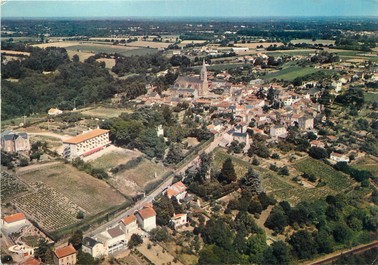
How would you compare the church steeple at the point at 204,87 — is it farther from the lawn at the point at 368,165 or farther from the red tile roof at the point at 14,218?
the red tile roof at the point at 14,218

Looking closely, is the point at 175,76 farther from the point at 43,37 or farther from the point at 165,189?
the point at 165,189

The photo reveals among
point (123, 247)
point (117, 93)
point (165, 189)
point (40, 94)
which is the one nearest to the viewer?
point (123, 247)

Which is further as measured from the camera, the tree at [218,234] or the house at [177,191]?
the house at [177,191]

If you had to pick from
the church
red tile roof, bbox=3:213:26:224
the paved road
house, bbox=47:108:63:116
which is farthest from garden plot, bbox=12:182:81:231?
the church

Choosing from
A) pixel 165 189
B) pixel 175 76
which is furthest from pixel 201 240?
pixel 175 76

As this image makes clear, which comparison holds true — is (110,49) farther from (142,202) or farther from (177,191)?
(142,202)

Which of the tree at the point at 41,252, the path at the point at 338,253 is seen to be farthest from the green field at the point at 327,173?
the tree at the point at 41,252
